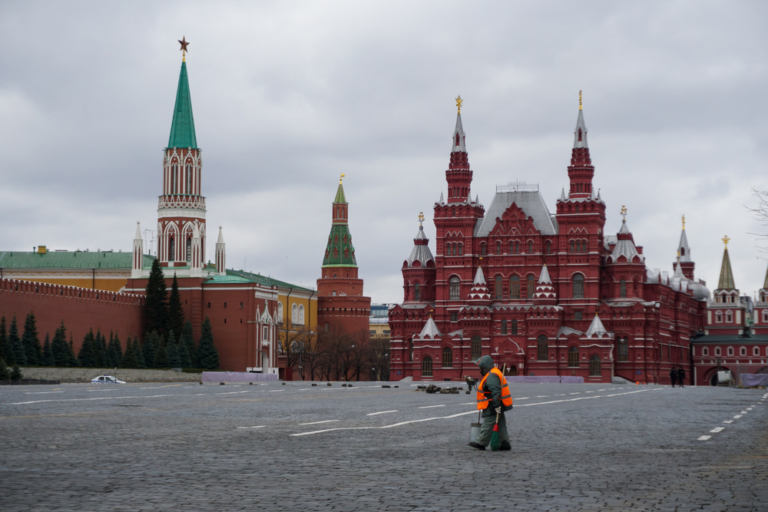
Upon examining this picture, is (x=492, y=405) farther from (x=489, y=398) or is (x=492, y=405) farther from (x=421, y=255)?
(x=421, y=255)

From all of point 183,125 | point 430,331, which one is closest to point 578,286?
point 430,331

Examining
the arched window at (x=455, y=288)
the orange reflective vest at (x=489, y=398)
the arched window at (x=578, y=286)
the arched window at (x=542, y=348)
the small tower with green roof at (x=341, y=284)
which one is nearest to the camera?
the orange reflective vest at (x=489, y=398)

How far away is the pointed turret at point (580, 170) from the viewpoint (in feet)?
329

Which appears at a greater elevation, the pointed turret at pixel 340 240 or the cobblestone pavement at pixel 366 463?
the pointed turret at pixel 340 240

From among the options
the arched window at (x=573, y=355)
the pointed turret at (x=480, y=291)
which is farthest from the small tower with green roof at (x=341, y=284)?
the arched window at (x=573, y=355)

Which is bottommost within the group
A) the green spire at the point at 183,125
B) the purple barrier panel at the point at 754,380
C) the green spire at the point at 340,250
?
the purple barrier panel at the point at 754,380

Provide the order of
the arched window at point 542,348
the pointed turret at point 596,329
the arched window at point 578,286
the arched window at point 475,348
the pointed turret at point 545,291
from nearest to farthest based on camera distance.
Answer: the pointed turret at point 596,329 < the arched window at point 542,348 < the pointed turret at point 545,291 < the arched window at point 475,348 < the arched window at point 578,286

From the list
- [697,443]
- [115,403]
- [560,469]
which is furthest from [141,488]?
[115,403]

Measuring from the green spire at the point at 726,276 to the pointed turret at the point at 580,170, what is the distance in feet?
169

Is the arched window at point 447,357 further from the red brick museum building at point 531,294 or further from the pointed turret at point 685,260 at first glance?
the pointed turret at point 685,260

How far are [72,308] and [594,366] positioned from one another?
4570 centimetres

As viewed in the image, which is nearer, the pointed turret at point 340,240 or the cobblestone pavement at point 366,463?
the cobblestone pavement at point 366,463

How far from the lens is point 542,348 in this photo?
97562 mm

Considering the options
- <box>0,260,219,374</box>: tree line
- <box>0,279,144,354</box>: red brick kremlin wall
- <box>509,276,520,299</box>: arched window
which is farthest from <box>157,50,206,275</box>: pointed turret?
<box>509,276,520,299</box>: arched window
